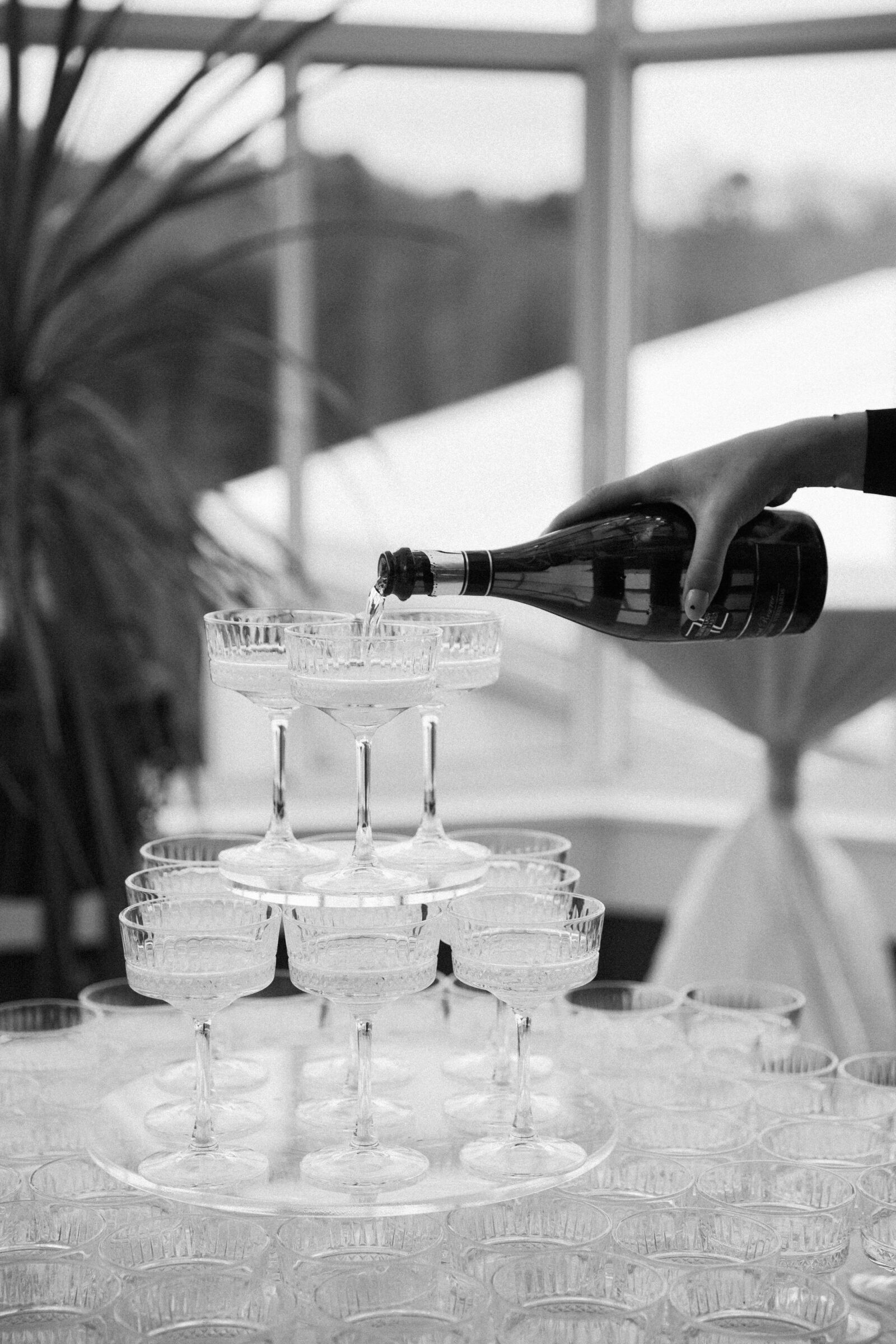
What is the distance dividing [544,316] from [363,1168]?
3396 millimetres

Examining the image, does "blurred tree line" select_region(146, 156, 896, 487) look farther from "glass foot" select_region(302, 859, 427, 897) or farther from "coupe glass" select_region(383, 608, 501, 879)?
"glass foot" select_region(302, 859, 427, 897)

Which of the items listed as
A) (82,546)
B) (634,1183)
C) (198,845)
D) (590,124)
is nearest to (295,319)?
(590,124)

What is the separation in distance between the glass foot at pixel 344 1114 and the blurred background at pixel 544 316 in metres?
2.64

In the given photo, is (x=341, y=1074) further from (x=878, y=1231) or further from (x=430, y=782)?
(x=878, y=1231)

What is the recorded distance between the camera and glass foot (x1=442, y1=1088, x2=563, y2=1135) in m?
1.28

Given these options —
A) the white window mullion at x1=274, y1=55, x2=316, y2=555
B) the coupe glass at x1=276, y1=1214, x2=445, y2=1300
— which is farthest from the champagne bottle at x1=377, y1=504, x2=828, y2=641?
the white window mullion at x1=274, y1=55, x2=316, y2=555

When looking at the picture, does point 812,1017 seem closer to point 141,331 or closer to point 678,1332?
point 141,331

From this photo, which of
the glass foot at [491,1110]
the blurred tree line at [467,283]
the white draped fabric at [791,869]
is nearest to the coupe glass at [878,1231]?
the glass foot at [491,1110]

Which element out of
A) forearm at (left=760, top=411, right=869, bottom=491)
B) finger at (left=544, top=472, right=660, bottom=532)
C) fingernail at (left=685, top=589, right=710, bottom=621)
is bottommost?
fingernail at (left=685, top=589, right=710, bottom=621)

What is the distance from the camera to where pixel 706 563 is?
124 cm

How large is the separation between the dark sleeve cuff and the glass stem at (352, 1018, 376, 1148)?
620 mm

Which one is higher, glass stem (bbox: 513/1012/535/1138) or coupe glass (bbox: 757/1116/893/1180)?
glass stem (bbox: 513/1012/535/1138)

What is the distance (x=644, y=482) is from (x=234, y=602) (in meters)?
1.02

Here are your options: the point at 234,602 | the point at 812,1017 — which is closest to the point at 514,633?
the point at 812,1017
